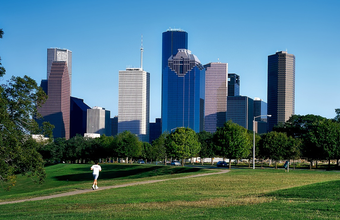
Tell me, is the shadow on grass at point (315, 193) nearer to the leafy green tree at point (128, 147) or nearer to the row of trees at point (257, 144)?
the row of trees at point (257, 144)

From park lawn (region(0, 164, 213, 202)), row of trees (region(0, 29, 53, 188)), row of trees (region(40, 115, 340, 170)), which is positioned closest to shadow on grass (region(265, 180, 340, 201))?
row of trees (region(0, 29, 53, 188))

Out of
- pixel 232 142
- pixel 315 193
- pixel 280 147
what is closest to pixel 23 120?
pixel 315 193

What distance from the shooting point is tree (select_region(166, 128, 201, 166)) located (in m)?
80.9

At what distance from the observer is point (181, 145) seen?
81562 millimetres

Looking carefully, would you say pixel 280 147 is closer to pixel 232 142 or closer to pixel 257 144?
pixel 257 144

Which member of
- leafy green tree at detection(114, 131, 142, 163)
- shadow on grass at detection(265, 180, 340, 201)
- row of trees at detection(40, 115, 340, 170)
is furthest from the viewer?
leafy green tree at detection(114, 131, 142, 163)

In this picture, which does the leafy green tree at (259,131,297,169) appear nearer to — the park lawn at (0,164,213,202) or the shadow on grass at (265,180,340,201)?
the park lawn at (0,164,213,202)

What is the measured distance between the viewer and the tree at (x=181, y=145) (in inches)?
3187

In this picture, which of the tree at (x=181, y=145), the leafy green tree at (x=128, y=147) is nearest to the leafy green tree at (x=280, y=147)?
the tree at (x=181, y=145)

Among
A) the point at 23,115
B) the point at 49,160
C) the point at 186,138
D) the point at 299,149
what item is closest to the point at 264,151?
the point at 299,149

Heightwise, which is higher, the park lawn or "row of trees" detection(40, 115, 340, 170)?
"row of trees" detection(40, 115, 340, 170)

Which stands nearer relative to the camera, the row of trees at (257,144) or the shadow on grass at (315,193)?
the shadow on grass at (315,193)

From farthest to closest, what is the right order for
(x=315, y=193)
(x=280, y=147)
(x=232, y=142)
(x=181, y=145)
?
(x=181, y=145) → (x=280, y=147) → (x=232, y=142) → (x=315, y=193)

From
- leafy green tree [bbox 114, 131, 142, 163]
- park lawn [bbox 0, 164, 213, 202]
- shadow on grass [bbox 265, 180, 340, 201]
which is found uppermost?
shadow on grass [bbox 265, 180, 340, 201]
